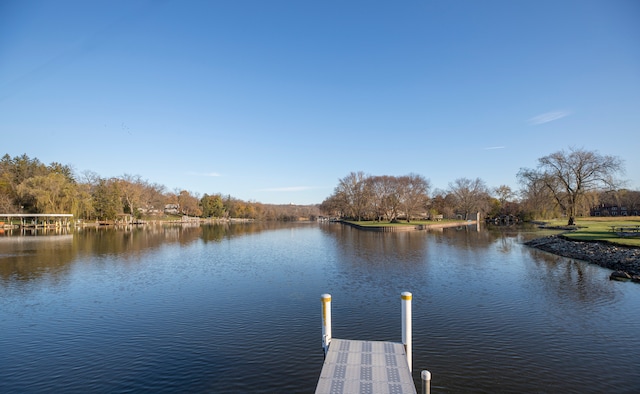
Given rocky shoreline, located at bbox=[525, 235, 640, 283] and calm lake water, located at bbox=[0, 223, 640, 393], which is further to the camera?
rocky shoreline, located at bbox=[525, 235, 640, 283]

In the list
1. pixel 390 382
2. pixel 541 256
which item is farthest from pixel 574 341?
pixel 541 256

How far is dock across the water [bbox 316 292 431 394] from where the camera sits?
16.3 feet

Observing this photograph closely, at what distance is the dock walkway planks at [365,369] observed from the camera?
497cm

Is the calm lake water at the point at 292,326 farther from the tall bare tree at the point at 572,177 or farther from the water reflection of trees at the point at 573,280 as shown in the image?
the tall bare tree at the point at 572,177

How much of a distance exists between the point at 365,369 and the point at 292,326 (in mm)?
4750

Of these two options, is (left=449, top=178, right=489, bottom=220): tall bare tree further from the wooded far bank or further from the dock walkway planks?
the dock walkway planks

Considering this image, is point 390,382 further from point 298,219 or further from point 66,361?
point 298,219

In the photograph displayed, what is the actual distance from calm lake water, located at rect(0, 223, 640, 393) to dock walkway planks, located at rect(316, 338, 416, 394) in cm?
100

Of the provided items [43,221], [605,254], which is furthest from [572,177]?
[43,221]

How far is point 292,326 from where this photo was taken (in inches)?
392

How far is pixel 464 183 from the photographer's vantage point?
95250mm

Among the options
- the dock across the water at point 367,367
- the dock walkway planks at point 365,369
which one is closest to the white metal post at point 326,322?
the dock across the water at point 367,367

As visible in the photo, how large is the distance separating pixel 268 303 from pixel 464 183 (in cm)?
9356

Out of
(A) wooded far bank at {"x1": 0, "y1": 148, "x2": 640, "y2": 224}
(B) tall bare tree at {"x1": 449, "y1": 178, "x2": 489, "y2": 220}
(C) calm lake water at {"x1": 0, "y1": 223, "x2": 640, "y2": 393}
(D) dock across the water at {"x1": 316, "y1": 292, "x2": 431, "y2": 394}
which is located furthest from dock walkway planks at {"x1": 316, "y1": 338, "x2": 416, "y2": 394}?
(B) tall bare tree at {"x1": 449, "y1": 178, "x2": 489, "y2": 220}
